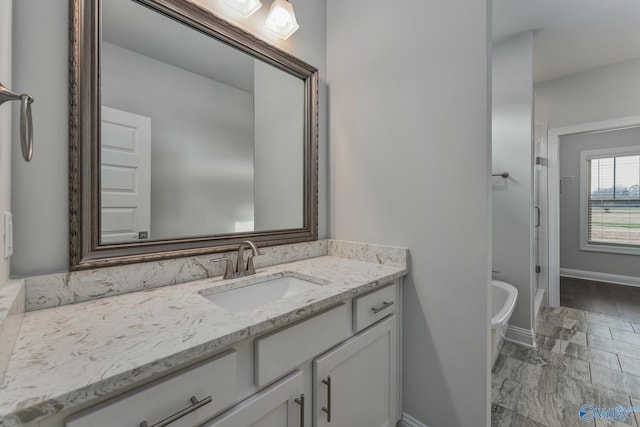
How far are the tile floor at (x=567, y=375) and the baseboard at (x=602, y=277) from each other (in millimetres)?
1933

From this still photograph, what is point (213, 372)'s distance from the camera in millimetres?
677

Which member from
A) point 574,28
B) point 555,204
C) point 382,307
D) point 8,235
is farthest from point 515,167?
Answer: point 8,235

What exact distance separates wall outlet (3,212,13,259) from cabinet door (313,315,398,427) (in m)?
0.94

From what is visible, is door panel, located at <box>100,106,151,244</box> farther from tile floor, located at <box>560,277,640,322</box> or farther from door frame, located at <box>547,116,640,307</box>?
tile floor, located at <box>560,277,640,322</box>

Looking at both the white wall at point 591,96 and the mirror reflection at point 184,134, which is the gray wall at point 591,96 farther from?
the mirror reflection at point 184,134

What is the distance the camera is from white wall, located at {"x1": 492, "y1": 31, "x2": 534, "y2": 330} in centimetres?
234

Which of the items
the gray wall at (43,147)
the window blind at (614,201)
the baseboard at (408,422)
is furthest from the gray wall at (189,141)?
the window blind at (614,201)

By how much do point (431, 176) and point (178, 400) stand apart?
1272 mm

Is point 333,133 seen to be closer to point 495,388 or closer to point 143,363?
point 143,363

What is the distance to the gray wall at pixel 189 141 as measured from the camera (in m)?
1.03

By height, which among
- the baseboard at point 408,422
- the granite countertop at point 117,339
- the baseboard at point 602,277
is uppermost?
the granite countertop at point 117,339

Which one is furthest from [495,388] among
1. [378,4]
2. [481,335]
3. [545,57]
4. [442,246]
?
[545,57]

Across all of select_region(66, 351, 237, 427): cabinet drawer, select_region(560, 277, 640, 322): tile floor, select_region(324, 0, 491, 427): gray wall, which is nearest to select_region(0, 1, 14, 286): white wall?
select_region(66, 351, 237, 427): cabinet drawer

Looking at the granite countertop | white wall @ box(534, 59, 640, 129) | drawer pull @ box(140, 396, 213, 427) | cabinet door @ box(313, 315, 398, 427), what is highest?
white wall @ box(534, 59, 640, 129)
